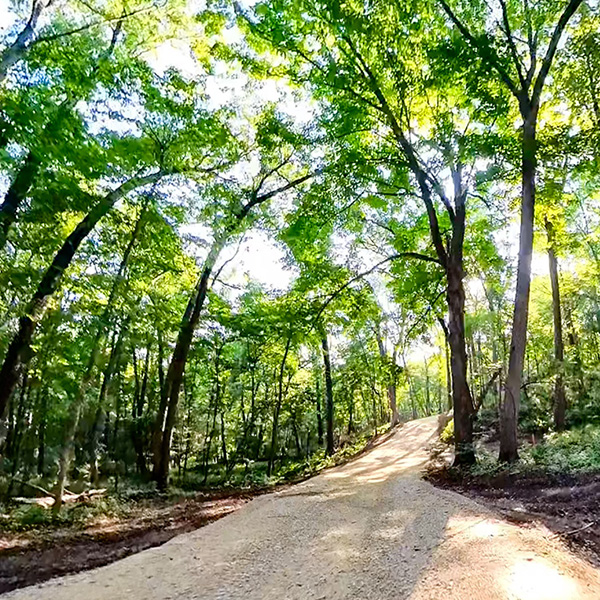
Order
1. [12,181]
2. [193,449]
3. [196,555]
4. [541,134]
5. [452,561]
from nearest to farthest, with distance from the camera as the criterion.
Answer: [452,561], [196,555], [12,181], [541,134], [193,449]

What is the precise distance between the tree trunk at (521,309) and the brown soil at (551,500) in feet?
3.43

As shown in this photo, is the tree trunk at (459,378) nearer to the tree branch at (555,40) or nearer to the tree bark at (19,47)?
the tree branch at (555,40)

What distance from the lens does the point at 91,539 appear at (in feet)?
21.4

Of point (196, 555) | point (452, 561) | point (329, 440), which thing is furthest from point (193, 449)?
point (452, 561)

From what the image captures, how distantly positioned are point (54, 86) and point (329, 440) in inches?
701

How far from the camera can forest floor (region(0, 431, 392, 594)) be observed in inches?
190

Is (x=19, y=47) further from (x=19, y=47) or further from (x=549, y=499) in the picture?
(x=549, y=499)

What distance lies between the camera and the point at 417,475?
417 inches

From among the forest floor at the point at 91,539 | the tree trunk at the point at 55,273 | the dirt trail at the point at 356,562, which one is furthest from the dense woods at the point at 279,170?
the dirt trail at the point at 356,562

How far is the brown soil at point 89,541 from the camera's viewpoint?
189 inches

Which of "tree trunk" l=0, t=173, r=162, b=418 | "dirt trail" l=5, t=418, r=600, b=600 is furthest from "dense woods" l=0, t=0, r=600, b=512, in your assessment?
"dirt trail" l=5, t=418, r=600, b=600

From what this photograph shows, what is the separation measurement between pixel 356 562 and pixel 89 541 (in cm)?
424

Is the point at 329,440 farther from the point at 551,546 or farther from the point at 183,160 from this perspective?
the point at 551,546

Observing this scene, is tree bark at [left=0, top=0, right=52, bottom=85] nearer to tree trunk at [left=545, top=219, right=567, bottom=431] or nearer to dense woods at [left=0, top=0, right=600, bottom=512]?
dense woods at [left=0, top=0, right=600, bottom=512]
